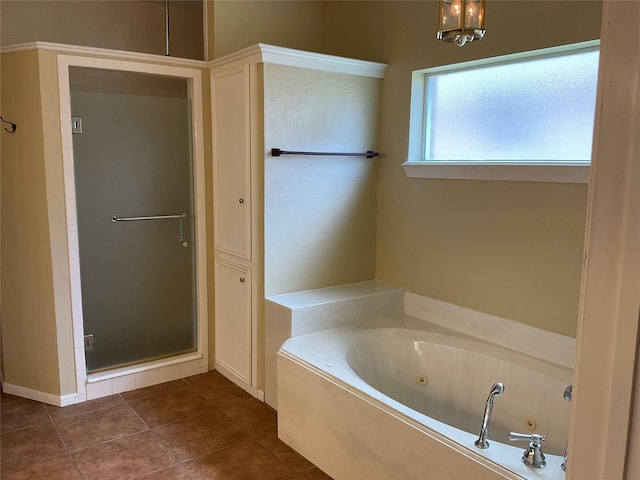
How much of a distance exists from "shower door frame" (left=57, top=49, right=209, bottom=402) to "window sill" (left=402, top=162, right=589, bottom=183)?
132 cm

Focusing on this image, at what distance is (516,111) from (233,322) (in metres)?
2.01

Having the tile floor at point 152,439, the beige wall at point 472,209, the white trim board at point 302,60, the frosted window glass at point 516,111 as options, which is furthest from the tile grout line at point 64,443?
the frosted window glass at point 516,111

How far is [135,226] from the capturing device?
342 centimetres

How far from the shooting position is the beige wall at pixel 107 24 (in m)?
3.44

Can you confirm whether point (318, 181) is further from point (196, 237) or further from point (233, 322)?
point (233, 322)

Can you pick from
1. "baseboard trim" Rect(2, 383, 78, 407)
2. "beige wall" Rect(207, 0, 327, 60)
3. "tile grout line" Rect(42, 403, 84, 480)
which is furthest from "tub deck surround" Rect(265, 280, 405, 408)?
"beige wall" Rect(207, 0, 327, 60)

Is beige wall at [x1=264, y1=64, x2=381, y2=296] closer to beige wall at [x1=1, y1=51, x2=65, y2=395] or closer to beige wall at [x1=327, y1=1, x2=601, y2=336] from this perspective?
beige wall at [x1=327, y1=1, x2=601, y2=336]

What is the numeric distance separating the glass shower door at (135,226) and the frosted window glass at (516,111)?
1.58m

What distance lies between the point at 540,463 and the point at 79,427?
2.27 metres

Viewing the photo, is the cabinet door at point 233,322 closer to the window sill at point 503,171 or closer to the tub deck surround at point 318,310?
the tub deck surround at point 318,310

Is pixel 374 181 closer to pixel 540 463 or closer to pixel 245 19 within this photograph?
pixel 245 19

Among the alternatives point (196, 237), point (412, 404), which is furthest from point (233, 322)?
point (412, 404)

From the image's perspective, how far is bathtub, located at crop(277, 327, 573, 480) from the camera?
1832 mm

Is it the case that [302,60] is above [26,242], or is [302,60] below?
above
